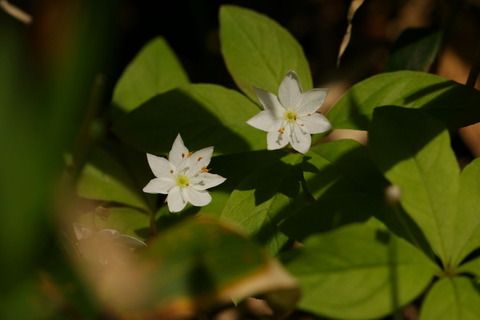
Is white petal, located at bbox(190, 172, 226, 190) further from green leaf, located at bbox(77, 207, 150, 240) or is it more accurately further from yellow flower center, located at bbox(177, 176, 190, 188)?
green leaf, located at bbox(77, 207, 150, 240)

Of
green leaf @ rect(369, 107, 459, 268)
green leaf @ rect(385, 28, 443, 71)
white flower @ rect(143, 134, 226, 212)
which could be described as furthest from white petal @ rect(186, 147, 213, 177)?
green leaf @ rect(385, 28, 443, 71)

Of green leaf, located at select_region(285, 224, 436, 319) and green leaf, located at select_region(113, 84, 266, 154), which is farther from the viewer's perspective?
green leaf, located at select_region(113, 84, 266, 154)

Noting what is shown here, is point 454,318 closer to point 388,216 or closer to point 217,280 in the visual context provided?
point 388,216

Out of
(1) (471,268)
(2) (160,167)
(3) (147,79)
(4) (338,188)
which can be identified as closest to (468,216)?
(1) (471,268)

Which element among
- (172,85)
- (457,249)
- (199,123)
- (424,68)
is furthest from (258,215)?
(424,68)

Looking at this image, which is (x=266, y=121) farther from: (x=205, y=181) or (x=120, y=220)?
(x=120, y=220)

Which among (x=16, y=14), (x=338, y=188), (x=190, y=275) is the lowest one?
(x=190, y=275)

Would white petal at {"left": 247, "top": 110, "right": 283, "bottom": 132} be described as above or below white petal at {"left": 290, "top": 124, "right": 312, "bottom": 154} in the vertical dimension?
above
